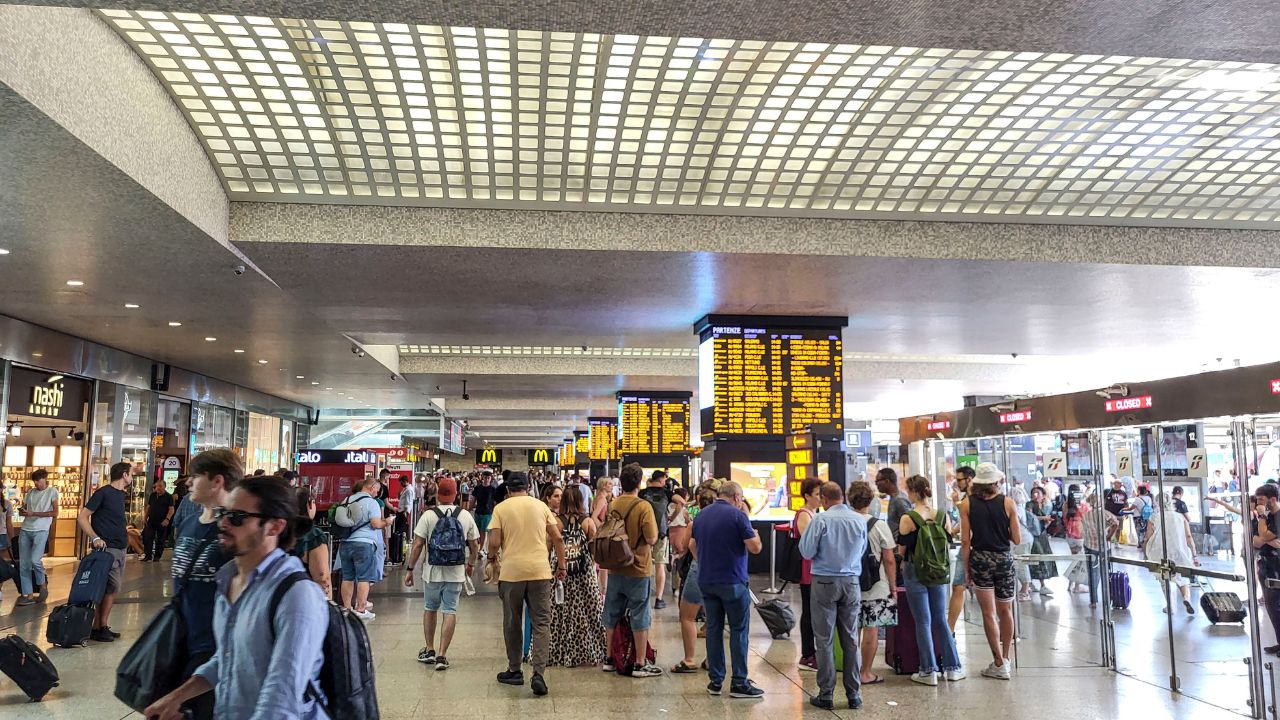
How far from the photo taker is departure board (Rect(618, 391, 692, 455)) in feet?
93.9

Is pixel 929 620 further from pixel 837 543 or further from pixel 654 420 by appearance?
pixel 654 420

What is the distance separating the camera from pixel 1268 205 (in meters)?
11.1

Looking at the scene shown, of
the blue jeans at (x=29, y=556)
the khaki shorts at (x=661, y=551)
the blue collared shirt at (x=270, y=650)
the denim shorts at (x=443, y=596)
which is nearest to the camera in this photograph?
the blue collared shirt at (x=270, y=650)

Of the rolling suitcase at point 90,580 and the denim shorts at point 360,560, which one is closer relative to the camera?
the rolling suitcase at point 90,580

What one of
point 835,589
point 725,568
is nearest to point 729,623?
point 725,568

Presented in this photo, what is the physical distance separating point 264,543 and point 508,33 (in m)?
6.34

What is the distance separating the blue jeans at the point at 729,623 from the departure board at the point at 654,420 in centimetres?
2100

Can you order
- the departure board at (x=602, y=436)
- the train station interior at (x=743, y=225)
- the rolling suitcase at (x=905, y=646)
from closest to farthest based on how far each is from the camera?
the train station interior at (x=743, y=225) < the rolling suitcase at (x=905, y=646) < the departure board at (x=602, y=436)

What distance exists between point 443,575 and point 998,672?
4.96 m

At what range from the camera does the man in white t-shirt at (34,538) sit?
12516 millimetres

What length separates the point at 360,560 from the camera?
34.9ft

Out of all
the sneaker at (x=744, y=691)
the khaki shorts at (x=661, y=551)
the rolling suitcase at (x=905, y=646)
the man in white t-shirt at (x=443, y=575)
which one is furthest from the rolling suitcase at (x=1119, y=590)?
the man in white t-shirt at (x=443, y=575)

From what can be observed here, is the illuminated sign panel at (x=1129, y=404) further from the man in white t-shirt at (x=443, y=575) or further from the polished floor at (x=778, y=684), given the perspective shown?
the man in white t-shirt at (x=443, y=575)

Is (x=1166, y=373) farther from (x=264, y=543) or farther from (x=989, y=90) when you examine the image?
(x=264, y=543)
